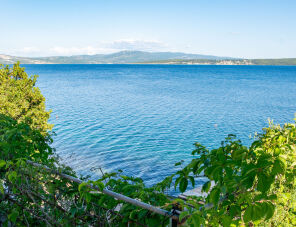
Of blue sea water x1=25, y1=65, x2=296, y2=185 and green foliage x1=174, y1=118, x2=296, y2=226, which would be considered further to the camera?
blue sea water x1=25, y1=65, x2=296, y2=185

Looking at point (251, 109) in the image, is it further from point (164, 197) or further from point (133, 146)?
point (164, 197)

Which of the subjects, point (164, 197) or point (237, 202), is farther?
point (164, 197)

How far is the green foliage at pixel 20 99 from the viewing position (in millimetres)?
10912

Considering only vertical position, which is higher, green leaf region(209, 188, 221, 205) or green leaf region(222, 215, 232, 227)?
green leaf region(209, 188, 221, 205)

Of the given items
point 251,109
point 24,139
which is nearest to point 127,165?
point 24,139

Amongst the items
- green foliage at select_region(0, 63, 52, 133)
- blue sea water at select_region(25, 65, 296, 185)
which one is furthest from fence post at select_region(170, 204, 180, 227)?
blue sea water at select_region(25, 65, 296, 185)

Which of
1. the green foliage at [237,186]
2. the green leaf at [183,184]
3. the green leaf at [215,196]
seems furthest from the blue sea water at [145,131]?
the green leaf at [215,196]

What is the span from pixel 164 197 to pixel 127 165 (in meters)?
15.0

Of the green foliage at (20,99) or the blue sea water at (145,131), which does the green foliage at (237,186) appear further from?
the blue sea water at (145,131)

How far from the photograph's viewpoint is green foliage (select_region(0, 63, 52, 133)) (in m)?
10.9

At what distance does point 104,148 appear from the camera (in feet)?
65.3

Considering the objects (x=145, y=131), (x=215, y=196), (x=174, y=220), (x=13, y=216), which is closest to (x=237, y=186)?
(x=215, y=196)

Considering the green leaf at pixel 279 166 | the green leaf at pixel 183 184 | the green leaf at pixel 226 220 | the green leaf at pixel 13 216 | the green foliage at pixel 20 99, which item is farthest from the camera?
the green foliage at pixel 20 99

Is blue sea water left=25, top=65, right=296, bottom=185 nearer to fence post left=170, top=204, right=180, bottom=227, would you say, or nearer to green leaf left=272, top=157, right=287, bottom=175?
fence post left=170, top=204, right=180, bottom=227
